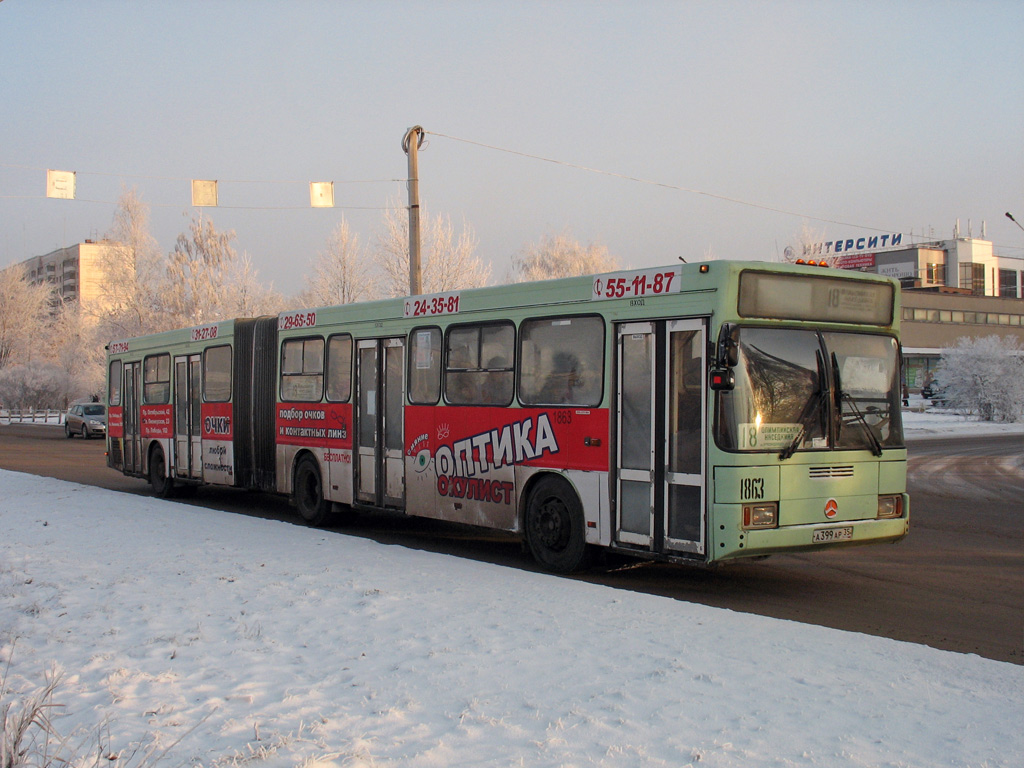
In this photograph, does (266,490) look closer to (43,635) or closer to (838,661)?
(43,635)

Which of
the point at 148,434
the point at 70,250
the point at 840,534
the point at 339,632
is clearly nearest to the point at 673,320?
the point at 840,534

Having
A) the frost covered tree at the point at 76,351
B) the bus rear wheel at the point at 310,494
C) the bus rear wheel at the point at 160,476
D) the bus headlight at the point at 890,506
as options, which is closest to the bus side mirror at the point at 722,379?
the bus headlight at the point at 890,506

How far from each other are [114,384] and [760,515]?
1665 cm

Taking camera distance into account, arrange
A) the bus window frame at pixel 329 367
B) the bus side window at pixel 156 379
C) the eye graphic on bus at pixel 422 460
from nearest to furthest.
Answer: the eye graphic on bus at pixel 422 460 → the bus window frame at pixel 329 367 → the bus side window at pixel 156 379

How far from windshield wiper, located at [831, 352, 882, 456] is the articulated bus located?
2cm

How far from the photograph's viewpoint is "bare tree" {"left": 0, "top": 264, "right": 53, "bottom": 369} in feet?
254

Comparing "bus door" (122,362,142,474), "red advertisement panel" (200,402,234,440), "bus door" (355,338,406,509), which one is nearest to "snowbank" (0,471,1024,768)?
"bus door" (355,338,406,509)

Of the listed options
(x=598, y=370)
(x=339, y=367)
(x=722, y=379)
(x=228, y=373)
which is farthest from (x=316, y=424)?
(x=722, y=379)

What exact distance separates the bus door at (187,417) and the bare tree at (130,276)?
3716cm

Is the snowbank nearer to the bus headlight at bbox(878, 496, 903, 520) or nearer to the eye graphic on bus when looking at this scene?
the bus headlight at bbox(878, 496, 903, 520)

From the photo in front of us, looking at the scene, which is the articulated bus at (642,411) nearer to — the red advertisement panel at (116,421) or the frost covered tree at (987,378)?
the red advertisement panel at (116,421)

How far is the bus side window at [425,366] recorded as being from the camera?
38.1 ft

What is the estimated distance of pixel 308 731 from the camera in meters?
4.49

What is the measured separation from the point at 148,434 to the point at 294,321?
20.7 feet
